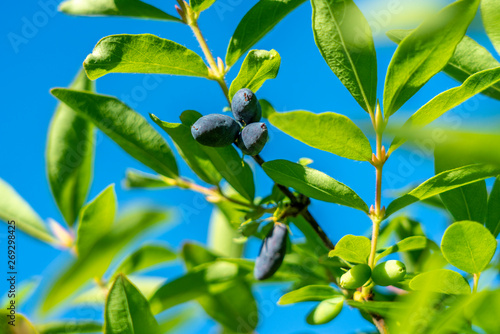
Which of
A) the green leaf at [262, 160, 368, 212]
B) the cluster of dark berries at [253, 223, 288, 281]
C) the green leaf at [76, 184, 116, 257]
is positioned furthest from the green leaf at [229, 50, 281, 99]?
the green leaf at [76, 184, 116, 257]

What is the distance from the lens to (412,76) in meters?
0.84

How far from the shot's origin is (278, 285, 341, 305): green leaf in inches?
39.0

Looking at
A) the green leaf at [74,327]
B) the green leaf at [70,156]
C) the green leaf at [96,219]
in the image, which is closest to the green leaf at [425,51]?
the green leaf at [96,219]

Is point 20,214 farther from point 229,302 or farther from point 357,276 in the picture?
point 357,276

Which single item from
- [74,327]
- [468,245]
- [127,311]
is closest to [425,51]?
[468,245]

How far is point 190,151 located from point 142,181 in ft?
1.09

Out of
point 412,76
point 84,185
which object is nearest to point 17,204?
point 84,185

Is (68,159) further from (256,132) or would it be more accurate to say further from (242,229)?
(256,132)

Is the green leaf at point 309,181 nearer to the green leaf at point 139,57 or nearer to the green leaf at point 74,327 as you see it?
the green leaf at point 139,57

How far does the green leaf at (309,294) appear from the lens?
991 millimetres

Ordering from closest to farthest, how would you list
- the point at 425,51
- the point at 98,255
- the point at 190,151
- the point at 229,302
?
1. the point at 98,255
2. the point at 425,51
3. the point at 190,151
4. the point at 229,302

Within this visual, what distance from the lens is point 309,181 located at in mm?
896

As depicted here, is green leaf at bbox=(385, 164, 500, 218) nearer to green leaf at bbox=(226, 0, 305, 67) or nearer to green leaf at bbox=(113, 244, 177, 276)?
green leaf at bbox=(226, 0, 305, 67)

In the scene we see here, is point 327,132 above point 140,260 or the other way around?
above
